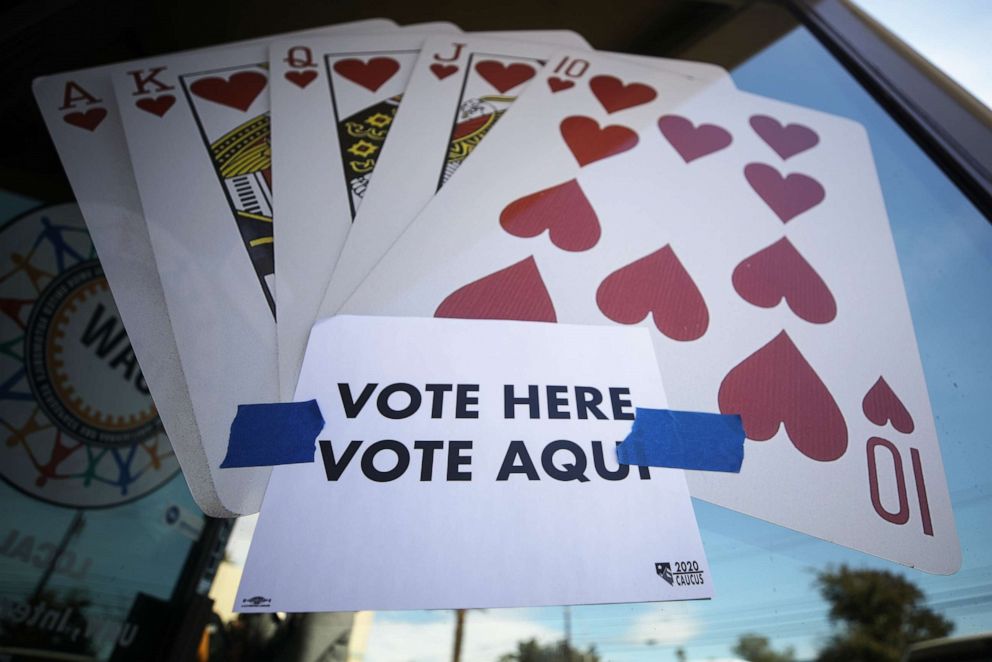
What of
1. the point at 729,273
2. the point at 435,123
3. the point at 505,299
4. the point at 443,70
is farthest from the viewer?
the point at 443,70

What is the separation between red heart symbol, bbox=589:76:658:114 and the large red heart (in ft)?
1.05

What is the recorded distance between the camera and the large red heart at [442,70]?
49.2 inches

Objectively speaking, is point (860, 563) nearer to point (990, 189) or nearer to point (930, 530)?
point (930, 530)

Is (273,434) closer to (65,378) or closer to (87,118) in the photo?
(87,118)

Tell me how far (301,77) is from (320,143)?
0.73ft

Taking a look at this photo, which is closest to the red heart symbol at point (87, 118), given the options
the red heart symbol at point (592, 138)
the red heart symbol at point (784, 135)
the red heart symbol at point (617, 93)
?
the red heart symbol at point (592, 138)

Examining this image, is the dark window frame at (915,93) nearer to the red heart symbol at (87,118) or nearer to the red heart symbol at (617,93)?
the red heart symbol at (617,93)

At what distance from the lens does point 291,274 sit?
90cm

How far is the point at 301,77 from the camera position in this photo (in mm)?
1199

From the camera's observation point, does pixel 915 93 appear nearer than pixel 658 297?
No

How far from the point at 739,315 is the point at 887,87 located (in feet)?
2.51

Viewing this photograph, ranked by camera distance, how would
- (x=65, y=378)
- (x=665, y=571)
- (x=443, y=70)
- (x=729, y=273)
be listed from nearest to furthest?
(x=665, y=571), (x=729, y=273), (x=443, y=70), (x=65, y=378)

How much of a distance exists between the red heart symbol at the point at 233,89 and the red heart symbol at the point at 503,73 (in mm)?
481

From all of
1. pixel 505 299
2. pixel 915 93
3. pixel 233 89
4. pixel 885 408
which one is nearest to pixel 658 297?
pixel 505 299
